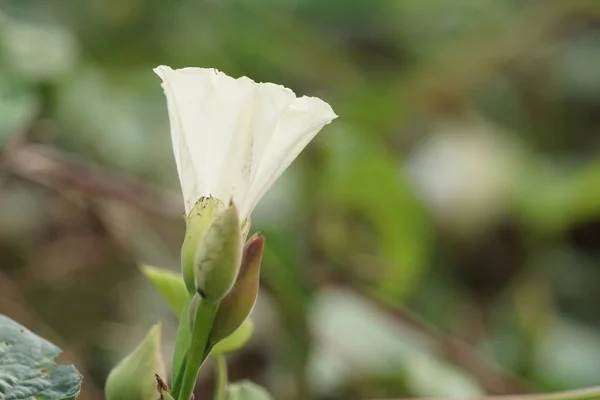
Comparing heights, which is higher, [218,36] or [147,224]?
[218,36]

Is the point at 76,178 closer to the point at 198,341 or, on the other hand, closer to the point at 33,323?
the point at 33,323

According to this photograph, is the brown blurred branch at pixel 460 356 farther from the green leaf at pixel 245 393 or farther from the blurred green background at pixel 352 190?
the green leaf at pixel 245 393

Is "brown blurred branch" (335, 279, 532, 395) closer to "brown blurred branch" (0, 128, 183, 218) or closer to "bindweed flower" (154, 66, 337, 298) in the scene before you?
"brown blurred branch" (0, 128, 183, 218)

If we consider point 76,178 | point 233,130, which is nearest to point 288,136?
point 233,130

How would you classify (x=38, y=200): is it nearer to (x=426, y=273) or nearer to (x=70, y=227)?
(x=70, y=227)

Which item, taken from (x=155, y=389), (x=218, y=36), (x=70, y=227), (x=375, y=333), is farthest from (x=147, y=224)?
(x=155, y=389)

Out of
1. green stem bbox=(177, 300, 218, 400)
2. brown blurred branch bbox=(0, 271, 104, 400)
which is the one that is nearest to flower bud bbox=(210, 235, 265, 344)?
green stem bbox=(177, 300, 218, 400)
